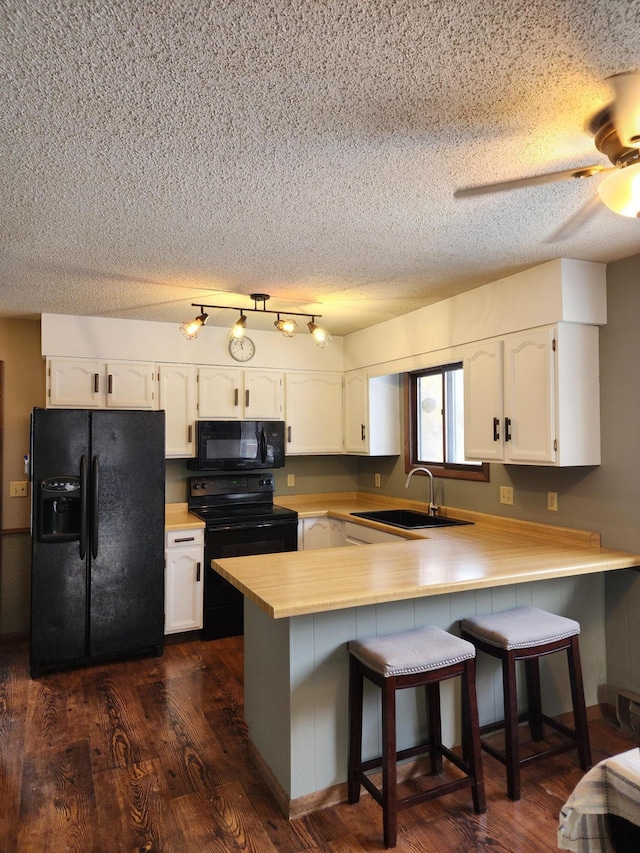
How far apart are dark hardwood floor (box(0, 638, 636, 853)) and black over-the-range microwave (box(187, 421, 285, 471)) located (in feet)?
5.41

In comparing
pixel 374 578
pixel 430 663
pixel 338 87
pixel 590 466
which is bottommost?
pixel 430 663

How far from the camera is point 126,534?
361 centimetres

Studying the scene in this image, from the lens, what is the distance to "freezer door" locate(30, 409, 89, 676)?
3.40 meters

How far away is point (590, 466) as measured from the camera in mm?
2879

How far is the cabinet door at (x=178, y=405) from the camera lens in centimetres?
412

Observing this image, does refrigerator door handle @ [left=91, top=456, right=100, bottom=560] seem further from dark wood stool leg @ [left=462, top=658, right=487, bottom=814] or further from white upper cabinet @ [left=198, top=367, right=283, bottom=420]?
dark wood stool leg @ [left=462, top=658, right=487, bottom=814]

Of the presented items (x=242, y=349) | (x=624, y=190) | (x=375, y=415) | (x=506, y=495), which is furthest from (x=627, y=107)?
(x=242, y=349)

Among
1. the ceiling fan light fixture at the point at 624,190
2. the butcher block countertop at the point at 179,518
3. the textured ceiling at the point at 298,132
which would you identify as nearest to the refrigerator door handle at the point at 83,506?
the butcher block countertop at the point at 179,518

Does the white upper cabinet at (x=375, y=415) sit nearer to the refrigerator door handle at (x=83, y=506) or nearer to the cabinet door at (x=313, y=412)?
the cabinet door at (x=313, y=412)

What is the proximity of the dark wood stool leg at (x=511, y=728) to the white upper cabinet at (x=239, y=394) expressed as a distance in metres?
2.74

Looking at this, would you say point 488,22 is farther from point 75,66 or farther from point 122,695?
point 122,695

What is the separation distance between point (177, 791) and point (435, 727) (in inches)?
43.1

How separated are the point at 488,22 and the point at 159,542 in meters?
3.31

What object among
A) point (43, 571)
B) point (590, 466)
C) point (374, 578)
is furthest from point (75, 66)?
point (43, 571)
